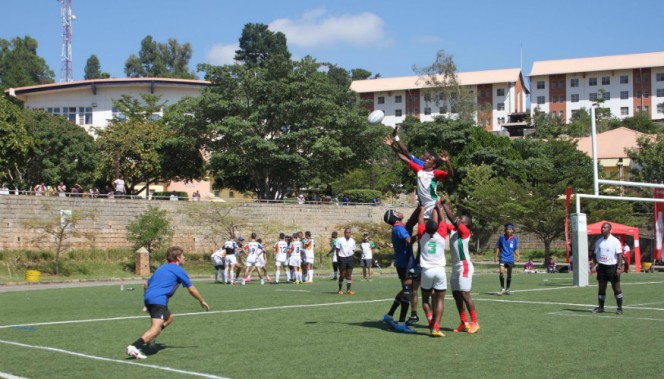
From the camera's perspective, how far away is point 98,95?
89438 mm

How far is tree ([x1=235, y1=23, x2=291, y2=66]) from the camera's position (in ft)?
388

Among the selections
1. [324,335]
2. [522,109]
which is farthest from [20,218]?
[522,109]

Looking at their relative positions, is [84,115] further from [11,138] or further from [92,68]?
[92,68]

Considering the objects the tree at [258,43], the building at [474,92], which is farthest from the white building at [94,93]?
the building at [474,92]

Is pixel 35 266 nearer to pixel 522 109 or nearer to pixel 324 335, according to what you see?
pixel 324 335

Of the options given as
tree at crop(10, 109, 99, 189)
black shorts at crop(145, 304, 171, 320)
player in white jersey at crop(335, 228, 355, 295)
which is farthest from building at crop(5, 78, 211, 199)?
black shorts at crop(145, 304, 171, 320)

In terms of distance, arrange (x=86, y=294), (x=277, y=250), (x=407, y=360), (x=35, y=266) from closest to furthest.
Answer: (x=407, y=360) → (x=86, y=294) → (x=277, y=250) → (x=35, y=266)

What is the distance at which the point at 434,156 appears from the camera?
13266 millimetres

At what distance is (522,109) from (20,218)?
91.5 m

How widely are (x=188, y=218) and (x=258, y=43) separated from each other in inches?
2825

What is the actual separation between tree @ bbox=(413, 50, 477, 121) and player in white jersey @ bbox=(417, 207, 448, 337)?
67373 millimetres

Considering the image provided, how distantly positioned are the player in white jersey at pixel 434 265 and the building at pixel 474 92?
312 ft

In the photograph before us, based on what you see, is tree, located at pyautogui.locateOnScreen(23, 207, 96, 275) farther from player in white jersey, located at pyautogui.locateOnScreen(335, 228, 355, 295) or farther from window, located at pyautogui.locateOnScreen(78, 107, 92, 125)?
window, located at pyautogui.locateOnScreen(78, 107, 92, 125)

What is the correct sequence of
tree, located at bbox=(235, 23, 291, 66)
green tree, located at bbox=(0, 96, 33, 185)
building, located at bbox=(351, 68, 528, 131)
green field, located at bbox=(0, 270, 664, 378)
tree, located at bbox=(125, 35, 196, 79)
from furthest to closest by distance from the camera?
tree, located at bbox=(125, 35, 196, 79), tree, located at bbox=(235, 23, 291, 66), building, located at bbox=(351, 68, 528, 131), green tree, located at bbox=(0, 96, 33, 185), green field, located at bbox=(0, 270, 664, 378)
